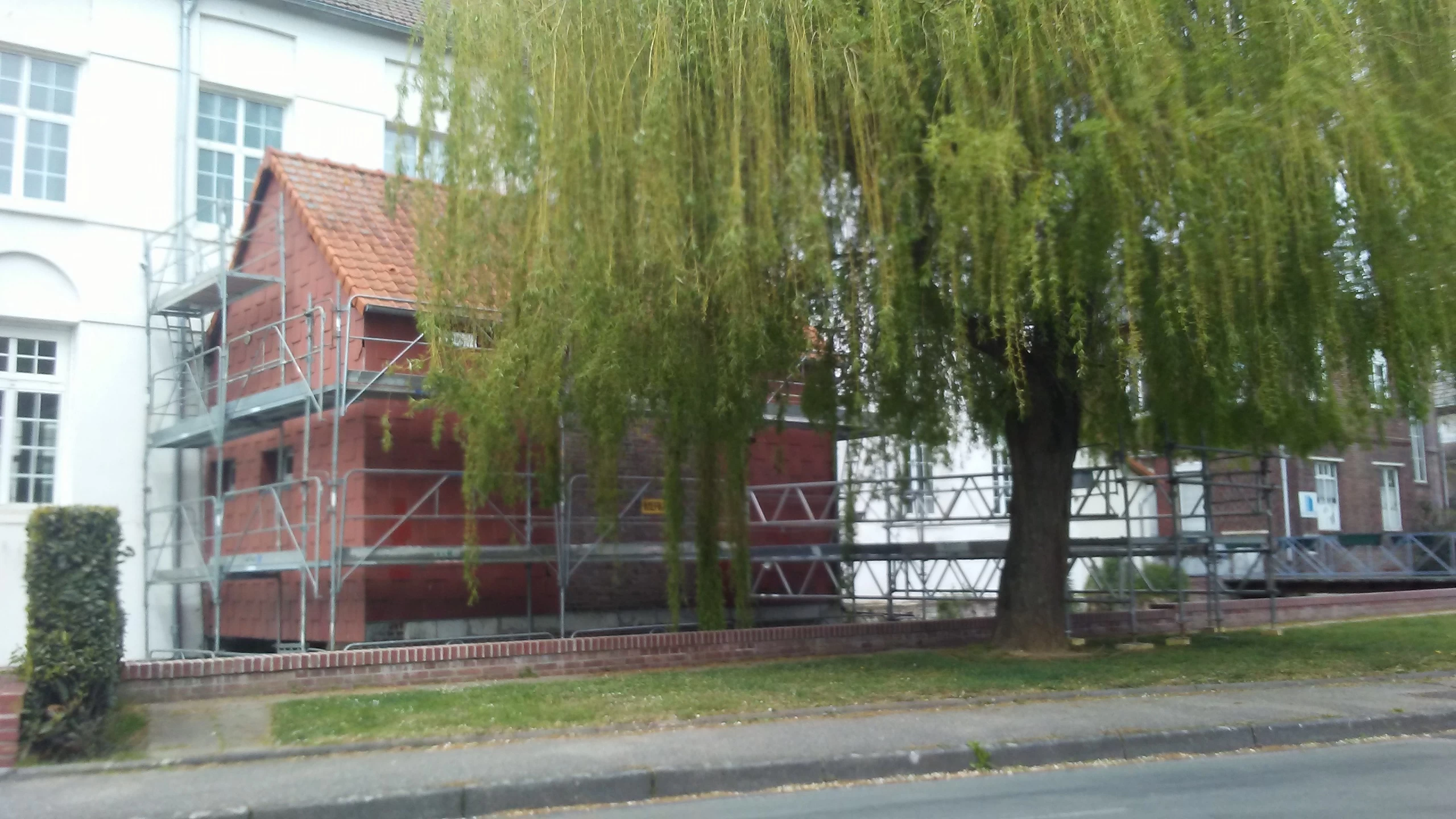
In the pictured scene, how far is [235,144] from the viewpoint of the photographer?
19125mm

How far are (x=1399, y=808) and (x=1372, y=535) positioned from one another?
22631 mm

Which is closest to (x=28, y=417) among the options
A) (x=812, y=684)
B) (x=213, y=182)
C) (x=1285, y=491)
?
(x=213, y=182)

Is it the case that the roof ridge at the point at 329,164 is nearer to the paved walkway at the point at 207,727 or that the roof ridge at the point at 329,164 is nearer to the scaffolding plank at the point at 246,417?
the scaffolding plank at the point at 246,417

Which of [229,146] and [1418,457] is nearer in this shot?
[229,146]

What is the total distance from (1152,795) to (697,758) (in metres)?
2.84

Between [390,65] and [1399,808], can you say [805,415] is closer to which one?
[1399,808]

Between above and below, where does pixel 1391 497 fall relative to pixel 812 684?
above

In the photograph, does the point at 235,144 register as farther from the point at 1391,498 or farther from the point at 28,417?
the point at 1391,498

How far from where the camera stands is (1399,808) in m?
6.94

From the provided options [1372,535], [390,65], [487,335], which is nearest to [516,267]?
[487,335]

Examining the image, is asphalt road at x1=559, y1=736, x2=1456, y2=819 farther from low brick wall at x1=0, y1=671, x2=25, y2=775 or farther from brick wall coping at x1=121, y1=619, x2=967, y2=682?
brick wall coping at x1=121, y1=619, x2=967, y2=682

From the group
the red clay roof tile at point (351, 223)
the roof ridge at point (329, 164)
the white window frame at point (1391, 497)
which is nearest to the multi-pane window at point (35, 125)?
the red clay roof tile at point (351, 223)

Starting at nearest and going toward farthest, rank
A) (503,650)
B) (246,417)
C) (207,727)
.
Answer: (207,727) → (503,650) → (246,417)

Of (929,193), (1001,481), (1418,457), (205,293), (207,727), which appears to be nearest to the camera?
(207,727)
